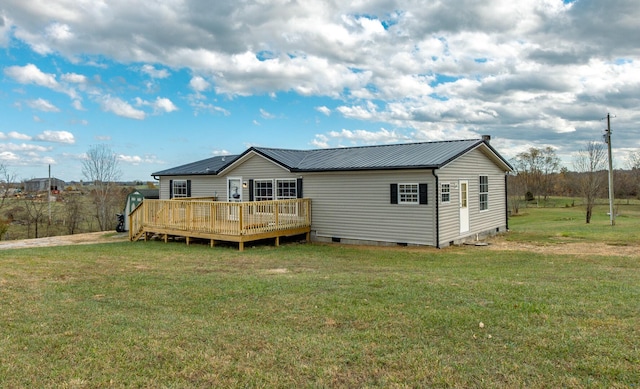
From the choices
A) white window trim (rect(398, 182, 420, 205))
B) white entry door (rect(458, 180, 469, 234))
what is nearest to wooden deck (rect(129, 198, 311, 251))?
white window trim (rect(398, 182, 420, 205))

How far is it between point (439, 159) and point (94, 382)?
11.2 m

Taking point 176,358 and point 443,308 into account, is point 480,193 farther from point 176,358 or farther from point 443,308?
point 176,358

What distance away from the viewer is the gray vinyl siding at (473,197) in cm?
1316

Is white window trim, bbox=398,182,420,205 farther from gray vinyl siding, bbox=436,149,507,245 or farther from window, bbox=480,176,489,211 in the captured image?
window, bbox=480,176,489,211

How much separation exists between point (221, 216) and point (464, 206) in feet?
28.3

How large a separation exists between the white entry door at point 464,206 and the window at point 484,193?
59.2 inches

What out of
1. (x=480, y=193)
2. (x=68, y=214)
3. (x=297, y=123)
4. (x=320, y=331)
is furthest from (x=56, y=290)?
(x=68, y=214)

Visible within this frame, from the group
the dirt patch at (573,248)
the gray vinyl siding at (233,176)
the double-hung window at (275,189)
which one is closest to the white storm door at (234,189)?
the gray vinyl siding at (233,176)

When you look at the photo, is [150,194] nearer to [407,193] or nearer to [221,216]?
[221,216]

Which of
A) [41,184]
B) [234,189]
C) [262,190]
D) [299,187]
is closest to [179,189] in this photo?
[234,189]

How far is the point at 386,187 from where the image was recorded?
1341 centimetres

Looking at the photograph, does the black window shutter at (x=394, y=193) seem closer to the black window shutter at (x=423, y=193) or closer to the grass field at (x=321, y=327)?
the black window shutter at (x=423, y=193)

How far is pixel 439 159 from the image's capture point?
1271 centimetres

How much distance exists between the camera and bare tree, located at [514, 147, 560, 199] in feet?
154
